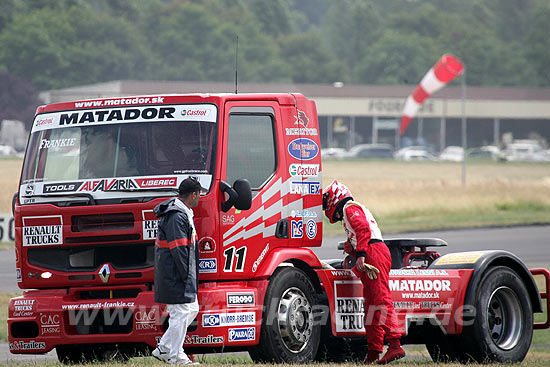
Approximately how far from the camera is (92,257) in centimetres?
898

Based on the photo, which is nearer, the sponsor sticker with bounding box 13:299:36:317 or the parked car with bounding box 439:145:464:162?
the sponsor sticker with bounding box 13:299:36:317

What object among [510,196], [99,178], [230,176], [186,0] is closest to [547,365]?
[230,176]

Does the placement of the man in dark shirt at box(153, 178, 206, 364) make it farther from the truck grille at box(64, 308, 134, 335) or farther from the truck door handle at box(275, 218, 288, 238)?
the truck door handle at box(275, 218, 288, 238)

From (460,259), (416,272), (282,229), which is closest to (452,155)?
(460,259)

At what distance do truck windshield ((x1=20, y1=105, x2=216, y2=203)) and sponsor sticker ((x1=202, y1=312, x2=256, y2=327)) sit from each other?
3.60 ft

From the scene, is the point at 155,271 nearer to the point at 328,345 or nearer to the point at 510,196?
the point at 328,345

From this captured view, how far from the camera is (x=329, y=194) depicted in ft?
32.8

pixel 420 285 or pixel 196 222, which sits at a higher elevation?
pixel 196 222

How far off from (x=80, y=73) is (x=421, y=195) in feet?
222

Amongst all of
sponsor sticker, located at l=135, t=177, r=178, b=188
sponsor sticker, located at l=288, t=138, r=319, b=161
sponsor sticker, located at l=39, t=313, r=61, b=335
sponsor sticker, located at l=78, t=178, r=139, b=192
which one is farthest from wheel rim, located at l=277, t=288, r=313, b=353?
sponsor sticker, located at l=39, t=313, r=61, b=335

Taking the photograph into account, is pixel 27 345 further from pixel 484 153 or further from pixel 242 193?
pixel 484 153

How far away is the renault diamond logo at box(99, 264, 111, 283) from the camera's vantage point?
882 cm

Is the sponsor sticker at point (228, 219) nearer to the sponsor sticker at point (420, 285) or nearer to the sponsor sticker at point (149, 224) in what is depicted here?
the sponsor sticker at point (149, 224)

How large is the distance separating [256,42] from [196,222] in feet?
409
